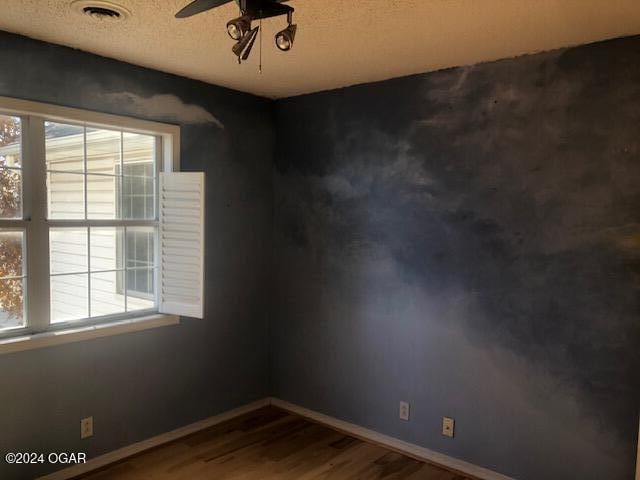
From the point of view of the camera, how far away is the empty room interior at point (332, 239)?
256cm

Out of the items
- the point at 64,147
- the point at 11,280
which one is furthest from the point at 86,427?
the point at 64,147

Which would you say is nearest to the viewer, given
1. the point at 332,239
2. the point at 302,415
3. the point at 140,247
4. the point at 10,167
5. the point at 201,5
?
the point at 201,5

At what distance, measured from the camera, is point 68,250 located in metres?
2.98

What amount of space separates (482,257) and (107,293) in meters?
2.40

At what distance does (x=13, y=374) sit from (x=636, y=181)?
3454 mm

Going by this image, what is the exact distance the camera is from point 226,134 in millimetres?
3754

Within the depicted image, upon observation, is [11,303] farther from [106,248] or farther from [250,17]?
[250,17]

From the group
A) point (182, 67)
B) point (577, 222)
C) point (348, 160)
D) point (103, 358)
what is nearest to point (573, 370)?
point (577, 222)

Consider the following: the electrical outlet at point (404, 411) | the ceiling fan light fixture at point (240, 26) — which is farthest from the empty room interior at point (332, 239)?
the ceiling fan light fixture at point (240, 26)

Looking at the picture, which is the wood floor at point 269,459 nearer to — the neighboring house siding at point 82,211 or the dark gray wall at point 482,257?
the dark gray wall at point 482,257

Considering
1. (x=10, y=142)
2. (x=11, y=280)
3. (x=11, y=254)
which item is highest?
(x=10, y=142)

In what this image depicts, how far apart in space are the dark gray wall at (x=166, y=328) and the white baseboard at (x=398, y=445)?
0.41 metres

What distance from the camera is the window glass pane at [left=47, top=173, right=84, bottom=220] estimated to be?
290cm

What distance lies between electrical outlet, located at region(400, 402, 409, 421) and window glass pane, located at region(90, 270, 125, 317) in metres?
2.01
